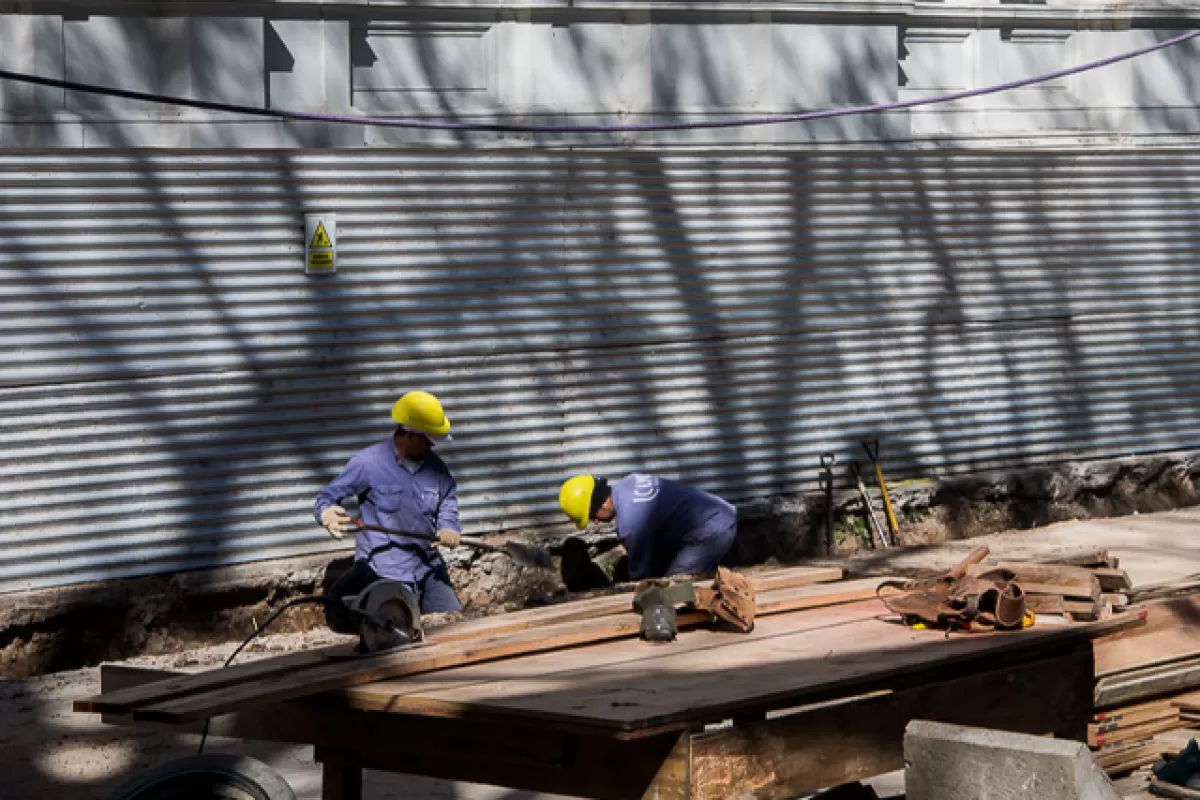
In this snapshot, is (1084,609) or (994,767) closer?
(994,767)

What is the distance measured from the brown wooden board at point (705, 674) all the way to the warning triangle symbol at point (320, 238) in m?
5.33

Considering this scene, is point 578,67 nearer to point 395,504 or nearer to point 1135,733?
point 395,504

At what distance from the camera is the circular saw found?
→ 5.49 meters

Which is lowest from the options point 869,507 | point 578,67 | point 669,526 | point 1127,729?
point 1127,729

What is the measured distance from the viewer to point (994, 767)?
4.90 metres

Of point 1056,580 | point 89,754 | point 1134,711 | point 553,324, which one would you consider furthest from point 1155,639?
point 553,324

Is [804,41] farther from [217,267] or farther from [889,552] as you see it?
[217,267]

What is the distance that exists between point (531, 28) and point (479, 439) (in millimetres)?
2914

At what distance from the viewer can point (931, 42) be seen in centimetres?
1442

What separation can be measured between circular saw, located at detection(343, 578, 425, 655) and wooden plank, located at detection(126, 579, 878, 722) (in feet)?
0.27

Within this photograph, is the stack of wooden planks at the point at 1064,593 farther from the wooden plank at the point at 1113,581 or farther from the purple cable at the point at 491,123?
the purple cable at the point at 491,123

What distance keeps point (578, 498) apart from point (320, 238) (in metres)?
2.21

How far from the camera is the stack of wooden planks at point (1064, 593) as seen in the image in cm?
618

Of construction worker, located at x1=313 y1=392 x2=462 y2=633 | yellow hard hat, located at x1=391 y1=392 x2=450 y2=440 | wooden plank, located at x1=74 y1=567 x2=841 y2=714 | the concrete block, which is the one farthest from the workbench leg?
yellow hard hat, located at x1=391 y1=392 x2=450 y2=440
